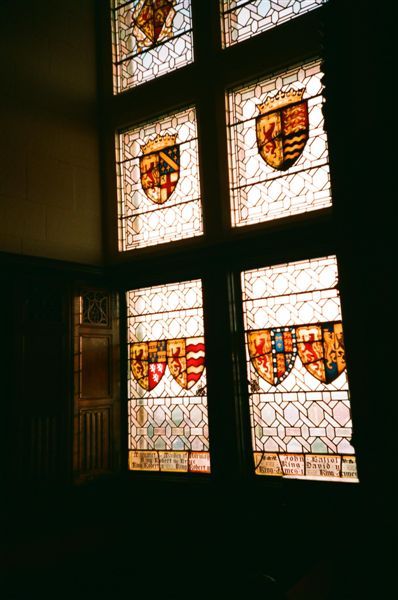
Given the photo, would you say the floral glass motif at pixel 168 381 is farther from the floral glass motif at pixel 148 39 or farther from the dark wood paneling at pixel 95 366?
the floral glass motif at pixel 148 39

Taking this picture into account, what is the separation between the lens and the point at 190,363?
15.0ft

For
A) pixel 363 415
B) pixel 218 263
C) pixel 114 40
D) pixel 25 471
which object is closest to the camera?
pixel 363 415

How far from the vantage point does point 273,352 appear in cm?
414

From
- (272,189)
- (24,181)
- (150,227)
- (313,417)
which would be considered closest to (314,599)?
(313,417)

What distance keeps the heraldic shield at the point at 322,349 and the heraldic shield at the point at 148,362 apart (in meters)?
1.45

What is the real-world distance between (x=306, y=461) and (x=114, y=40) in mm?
4978

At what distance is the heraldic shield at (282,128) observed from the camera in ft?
14.0

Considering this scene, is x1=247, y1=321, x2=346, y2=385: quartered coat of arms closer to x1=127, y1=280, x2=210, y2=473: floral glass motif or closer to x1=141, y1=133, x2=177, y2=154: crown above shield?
x1=127, y1=280, x2=210, y2=473: floral glass motif

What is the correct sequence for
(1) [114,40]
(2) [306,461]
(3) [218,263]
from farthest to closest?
(1) [114,40]
(3) [218,263]
(2) [306,461]

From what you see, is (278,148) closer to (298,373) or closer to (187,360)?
(298,373)

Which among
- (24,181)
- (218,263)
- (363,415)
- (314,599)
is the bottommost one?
(314,599)

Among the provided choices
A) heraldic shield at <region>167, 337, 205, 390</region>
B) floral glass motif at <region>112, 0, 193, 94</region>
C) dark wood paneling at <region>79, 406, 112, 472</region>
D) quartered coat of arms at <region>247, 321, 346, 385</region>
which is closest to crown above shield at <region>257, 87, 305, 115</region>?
floral glass motif at <region>112, 0, 193, 94</region>

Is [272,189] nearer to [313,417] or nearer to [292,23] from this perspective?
Answer: [292,23]

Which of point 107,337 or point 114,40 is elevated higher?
point 114,40
